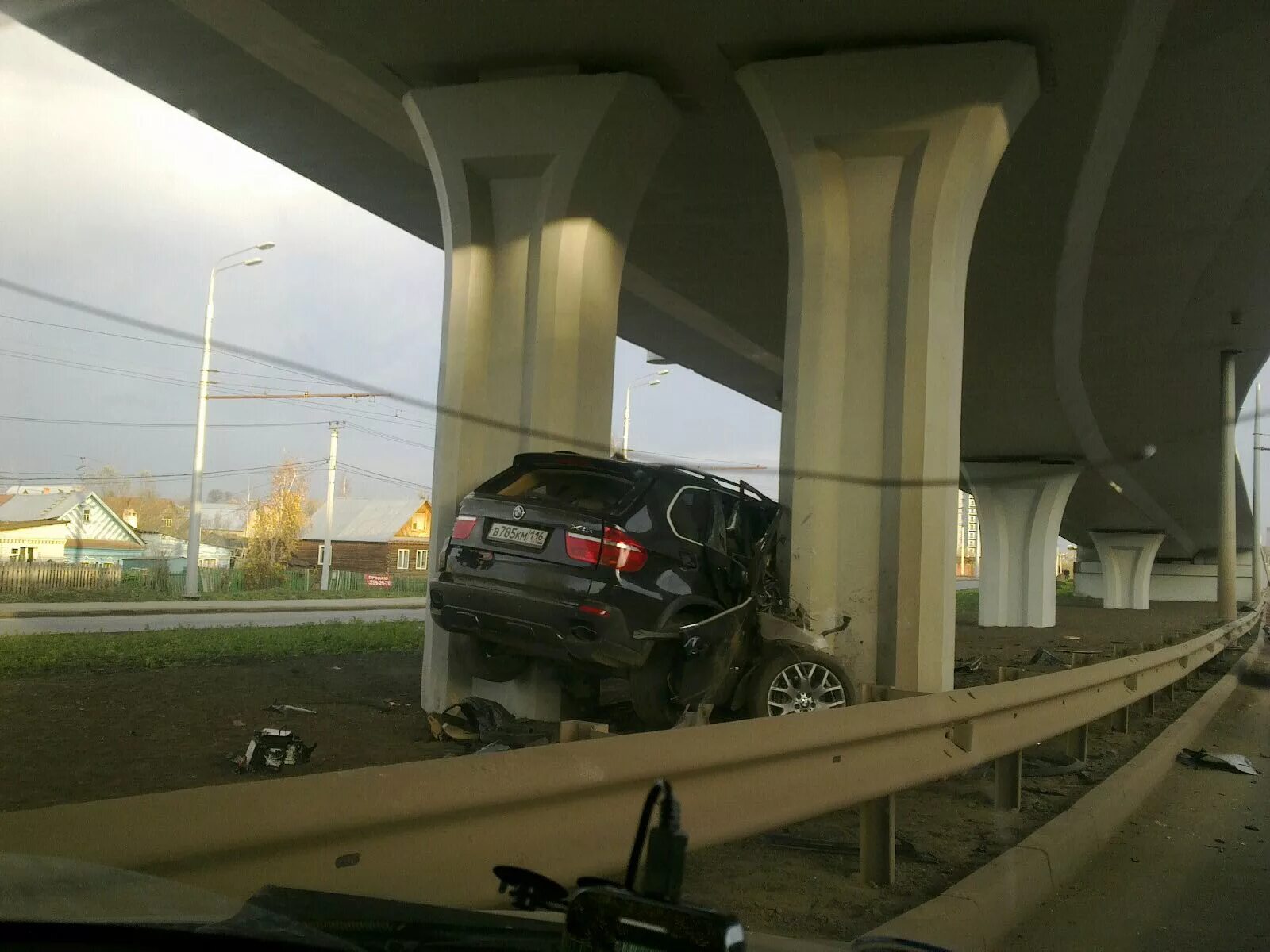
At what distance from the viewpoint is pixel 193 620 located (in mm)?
18203

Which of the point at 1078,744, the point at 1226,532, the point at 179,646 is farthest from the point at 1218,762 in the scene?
the point at 1226,532

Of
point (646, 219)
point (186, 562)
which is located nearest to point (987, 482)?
point (646, 219)

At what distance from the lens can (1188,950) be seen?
4.36 meters

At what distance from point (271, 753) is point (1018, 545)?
124 feet

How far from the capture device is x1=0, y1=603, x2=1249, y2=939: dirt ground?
471 centimetres

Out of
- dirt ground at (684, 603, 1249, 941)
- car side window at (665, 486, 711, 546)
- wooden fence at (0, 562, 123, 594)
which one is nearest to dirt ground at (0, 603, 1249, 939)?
dirt ground at (684, 603, 1249, 941)

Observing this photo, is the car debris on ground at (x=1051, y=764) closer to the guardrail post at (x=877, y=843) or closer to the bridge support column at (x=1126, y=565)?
the guardrail post at (x=877, y=843)

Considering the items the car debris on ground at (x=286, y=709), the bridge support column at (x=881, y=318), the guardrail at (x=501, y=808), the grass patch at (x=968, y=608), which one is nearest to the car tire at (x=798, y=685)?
the bridge support column at (x=881, y=318)

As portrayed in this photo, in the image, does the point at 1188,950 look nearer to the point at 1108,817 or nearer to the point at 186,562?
the point at 1108,817

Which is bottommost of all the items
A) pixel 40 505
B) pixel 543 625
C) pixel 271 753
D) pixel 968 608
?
pixel 968 608

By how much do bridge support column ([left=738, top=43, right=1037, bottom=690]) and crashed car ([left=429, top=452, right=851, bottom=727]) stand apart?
137 cm

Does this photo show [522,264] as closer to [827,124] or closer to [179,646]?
[827,124]

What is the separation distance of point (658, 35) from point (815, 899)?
24.6 feet

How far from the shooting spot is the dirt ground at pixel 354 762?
4715mm
